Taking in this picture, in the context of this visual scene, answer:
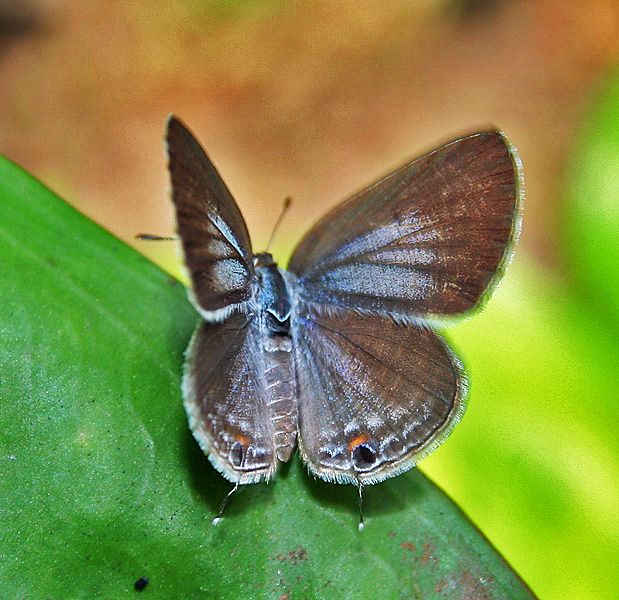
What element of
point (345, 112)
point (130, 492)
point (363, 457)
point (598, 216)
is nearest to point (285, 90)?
point (345, 112)

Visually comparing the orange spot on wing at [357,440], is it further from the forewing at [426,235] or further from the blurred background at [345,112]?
the blurred background at [345,112]

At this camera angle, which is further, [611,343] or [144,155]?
[144,155]

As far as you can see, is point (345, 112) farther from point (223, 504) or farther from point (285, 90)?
point (223, 504)

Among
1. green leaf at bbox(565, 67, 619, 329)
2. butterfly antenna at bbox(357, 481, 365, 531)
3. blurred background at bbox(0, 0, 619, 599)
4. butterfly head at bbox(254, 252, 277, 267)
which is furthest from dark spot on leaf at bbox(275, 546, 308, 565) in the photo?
green leaf at bbox(565, 67, 619, 329)

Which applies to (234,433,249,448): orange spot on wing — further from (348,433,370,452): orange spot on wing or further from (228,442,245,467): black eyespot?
(348,433,370,452): orange spot on wing

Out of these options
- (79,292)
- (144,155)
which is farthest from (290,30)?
(79,292)

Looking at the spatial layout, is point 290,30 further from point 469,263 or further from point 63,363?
point 63,363
